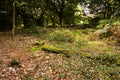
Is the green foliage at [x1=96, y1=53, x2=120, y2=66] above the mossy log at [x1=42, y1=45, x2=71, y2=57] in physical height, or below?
below

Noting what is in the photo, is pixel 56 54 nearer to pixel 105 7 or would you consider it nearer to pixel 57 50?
pixel 57 50

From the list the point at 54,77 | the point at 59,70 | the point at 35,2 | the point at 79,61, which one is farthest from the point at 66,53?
the point at 35,2

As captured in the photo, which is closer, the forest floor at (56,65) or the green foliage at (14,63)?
the forest floor at (56,65)

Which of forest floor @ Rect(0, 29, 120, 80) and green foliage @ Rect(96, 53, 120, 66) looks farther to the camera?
green foliage @ Rect(96, 53, 120, 66)

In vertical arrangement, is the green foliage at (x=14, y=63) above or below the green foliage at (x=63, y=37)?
below

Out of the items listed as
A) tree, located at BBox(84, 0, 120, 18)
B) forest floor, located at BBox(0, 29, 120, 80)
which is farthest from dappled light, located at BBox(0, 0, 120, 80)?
tree, located at BBox(84, 0, 120, 18)

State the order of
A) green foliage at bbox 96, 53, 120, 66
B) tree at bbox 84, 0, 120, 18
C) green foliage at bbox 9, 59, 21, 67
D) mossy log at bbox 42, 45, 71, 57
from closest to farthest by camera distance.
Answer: green foliage at bbox 9, 59, 21, 67 < green foliage at bbox 96, 53, 120, 66 < mossy log at bbox 42, 45, 71, 57 < tree at bbox 84, 0, 120, 18

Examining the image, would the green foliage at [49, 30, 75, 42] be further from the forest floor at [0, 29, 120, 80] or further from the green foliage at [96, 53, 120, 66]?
the green foliage at [96, 53, 120, 66]

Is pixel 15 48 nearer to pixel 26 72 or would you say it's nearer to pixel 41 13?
pixel 26 72

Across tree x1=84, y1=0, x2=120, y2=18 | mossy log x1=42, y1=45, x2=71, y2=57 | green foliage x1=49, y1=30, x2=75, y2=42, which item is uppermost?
tree x1=84, y1=0, x2=120, y2=18

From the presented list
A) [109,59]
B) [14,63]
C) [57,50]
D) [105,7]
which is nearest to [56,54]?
[57,50]

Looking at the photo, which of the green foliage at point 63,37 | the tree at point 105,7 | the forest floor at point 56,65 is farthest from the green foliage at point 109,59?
the tree at point 105,7

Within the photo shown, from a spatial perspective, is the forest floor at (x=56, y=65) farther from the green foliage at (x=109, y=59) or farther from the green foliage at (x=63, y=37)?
the green foliage at (x=63, y=37)

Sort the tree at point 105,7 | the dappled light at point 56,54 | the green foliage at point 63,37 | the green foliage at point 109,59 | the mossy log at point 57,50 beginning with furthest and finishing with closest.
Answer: the tree at point 105,7 < the green foliage at point 63,37 < the mossy log at point 57,50 < the green foliage at point 109,59 < the dappled light at point 56,54
